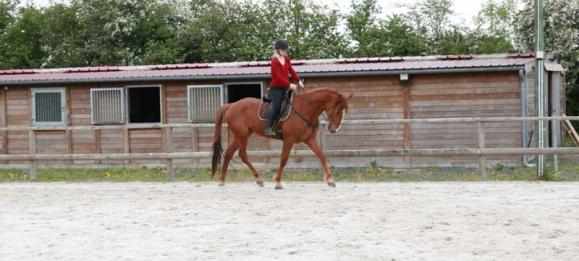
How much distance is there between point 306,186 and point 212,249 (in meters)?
5.56

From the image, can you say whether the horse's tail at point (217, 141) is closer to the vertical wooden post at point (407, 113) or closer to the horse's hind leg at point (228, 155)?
the horse's hind leg at point (228, 155)

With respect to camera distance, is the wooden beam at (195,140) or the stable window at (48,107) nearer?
the wooden beam at (195,140)

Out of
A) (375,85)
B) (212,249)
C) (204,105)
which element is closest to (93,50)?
(204,105)

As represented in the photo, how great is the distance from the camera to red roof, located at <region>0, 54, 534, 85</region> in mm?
16266

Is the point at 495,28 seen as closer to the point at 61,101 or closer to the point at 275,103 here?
the point at 61,101

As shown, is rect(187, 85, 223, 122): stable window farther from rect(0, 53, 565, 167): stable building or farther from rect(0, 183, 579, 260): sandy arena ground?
rect(0, 183, 579, 260): sandy arena ground

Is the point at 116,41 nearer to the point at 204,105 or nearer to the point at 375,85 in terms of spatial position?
the point at 204,105

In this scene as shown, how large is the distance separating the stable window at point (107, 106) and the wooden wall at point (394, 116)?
0.85 feet

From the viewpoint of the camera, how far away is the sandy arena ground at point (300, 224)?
6371 mm

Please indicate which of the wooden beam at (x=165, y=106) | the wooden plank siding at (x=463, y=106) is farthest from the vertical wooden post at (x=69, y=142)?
the wooden plank siding at (x=463, y=106)

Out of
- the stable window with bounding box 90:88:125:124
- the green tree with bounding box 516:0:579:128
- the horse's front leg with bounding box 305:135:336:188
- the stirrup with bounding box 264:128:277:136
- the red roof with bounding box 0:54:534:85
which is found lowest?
the horse's front leg with bounding box 305:135:336:188

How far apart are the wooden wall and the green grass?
2.18 ft

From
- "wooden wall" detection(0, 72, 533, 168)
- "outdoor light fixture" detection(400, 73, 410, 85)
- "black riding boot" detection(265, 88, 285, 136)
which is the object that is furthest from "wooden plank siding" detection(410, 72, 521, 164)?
"black riding boot" detection(265, 88, 285, 136)

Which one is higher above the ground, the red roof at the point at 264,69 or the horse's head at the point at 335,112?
the red roof at the point at 264,69
